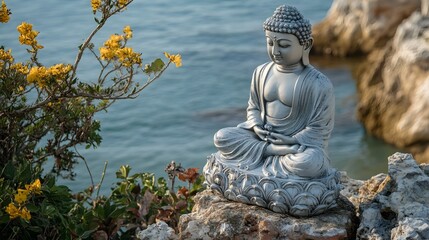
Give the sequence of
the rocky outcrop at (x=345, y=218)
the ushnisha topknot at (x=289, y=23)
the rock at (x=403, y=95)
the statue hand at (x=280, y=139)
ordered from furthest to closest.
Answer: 1. the rock at (x=403, y=95)
2. the statue hand at (x=280, y=139)
3. the ushnisha topknot at (x=289, y=23)
4. the rocky outcrop at (x=345, y=218)

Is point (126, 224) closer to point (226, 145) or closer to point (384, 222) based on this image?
point (226, 145)

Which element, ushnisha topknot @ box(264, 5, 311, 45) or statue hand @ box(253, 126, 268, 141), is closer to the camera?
ushnisha topknot @ box(264, 5, 311, 45)

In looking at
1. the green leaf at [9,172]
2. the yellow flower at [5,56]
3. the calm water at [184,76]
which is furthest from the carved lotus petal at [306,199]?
the calm water at [184,76]

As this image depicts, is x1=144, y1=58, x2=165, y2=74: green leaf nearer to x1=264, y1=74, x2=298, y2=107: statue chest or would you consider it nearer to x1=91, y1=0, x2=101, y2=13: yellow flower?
x1=91, y1=0, x2=101, y2=13: yellow flower

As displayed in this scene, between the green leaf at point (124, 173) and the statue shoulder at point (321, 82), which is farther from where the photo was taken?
the green leaf at point (124, 173)

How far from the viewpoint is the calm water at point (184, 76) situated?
8.42m

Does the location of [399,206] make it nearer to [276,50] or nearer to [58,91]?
[276,50]

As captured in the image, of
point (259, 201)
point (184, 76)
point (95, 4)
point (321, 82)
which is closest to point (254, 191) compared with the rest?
point (259, 201)

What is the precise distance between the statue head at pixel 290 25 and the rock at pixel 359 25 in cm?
607

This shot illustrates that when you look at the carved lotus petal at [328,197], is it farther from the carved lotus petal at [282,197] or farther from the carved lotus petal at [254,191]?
the carved lotus petal at [254,191]

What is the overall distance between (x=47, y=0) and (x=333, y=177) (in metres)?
9.33

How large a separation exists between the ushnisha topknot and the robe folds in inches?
7.4

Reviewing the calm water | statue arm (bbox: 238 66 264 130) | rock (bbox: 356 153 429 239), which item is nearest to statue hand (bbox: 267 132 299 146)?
statue arm (bbox: 238 66 264 130)

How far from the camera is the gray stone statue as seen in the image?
Result: 4094 mm
